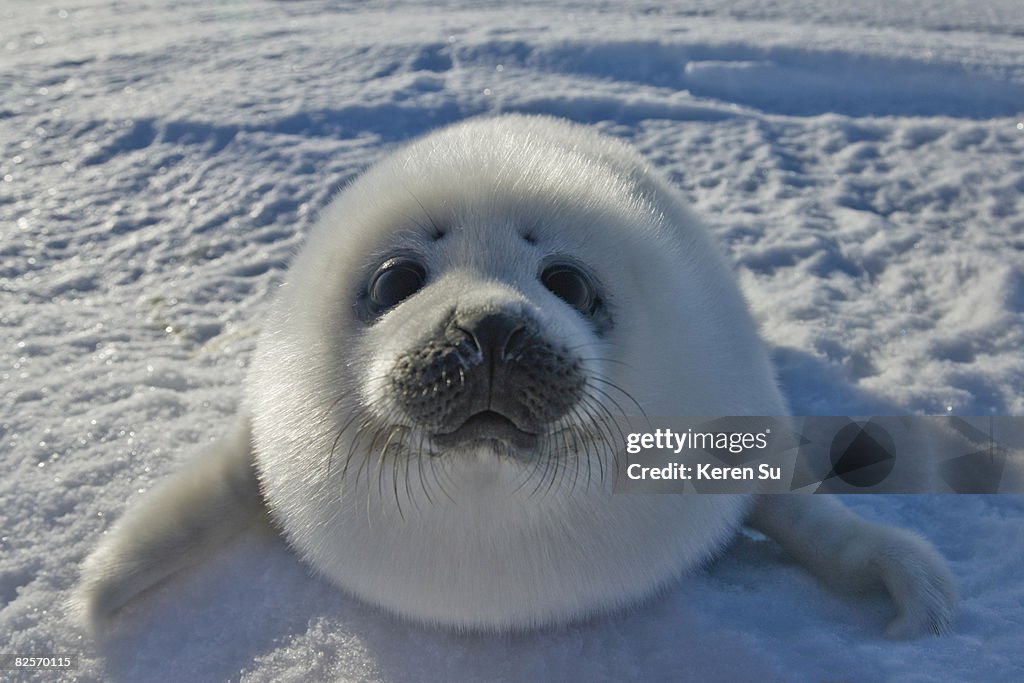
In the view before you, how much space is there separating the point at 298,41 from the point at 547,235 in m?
5.65

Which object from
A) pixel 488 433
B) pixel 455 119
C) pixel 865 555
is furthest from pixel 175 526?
pixel 455 119

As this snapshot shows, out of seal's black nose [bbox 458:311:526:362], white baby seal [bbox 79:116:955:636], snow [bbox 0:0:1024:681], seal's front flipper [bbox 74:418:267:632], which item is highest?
seal's black nose [bbox 458:311:526:362]

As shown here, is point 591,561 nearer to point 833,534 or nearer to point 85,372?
point 833,534

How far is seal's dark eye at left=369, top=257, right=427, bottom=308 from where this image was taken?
1.60m

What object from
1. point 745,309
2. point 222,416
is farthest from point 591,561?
point 222,416

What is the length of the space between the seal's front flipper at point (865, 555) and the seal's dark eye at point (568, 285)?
756 millimetres

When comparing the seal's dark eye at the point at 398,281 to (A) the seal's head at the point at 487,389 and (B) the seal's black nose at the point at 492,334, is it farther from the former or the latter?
(B) the seal's black nose at the point at 492,334

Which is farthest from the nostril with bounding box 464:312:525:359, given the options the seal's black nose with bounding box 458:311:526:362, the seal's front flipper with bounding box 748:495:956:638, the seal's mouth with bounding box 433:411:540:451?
the seal's front flipper with bounding box 748:495:956:638

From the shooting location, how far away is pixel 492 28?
6457 mm

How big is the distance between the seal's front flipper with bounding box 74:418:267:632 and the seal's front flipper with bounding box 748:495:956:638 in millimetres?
1214

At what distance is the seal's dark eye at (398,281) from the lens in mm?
1604

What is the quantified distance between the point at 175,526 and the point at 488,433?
3.27ft

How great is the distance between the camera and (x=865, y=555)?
1800 millimetres

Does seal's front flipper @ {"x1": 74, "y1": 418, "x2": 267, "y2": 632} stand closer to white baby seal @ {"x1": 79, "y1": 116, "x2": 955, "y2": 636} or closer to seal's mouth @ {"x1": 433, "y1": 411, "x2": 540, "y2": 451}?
white baby seal @ {"x1": 79, "y1": 116, "x2": 955, "y2": 636}
